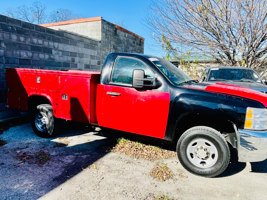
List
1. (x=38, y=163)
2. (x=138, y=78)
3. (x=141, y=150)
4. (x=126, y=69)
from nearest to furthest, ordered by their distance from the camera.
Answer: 1. (x=138, y=78)
2. (x=38, y=163)
3. (x=126, y=69)
4. (x=141, y=150)

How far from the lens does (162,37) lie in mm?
10148

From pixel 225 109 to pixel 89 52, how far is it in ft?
25.6

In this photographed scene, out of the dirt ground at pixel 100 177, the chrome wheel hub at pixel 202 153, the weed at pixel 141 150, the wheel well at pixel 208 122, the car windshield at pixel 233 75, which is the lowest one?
the dirt ground at pixel 100 177

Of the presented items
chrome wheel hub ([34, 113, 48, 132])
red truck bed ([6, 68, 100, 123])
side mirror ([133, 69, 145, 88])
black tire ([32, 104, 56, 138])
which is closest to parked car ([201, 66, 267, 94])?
side mirror ([133, 69, 145, 88])

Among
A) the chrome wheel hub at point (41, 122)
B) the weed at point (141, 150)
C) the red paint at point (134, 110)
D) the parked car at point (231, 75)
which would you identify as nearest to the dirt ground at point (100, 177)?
the weed at point (141, 150)

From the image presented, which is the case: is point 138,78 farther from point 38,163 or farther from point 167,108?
point 38,163

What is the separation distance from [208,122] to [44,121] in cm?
368

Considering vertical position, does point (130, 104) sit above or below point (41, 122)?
above

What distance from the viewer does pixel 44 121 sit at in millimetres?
4562

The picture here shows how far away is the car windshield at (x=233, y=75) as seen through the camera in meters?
6.33

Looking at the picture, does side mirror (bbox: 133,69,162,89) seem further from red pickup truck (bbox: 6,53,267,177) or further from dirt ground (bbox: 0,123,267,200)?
dirt ground (bbox: 0,123,267,200)

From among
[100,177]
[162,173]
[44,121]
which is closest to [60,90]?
[44,121]

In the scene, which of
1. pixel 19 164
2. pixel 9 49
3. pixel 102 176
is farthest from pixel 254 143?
pixel 9 49

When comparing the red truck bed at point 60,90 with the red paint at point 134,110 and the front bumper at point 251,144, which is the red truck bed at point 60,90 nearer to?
the red paint at point 134,110
